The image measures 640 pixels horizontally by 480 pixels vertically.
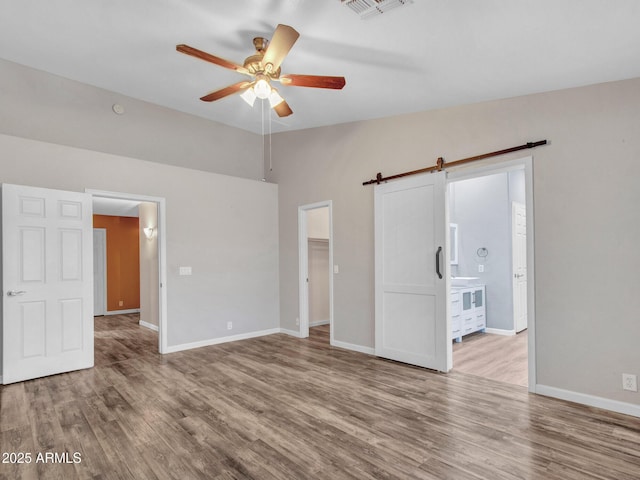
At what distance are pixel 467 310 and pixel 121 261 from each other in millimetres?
7382

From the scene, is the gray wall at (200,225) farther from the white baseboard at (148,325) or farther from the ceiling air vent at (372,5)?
the ceiling air vent at (372,5)

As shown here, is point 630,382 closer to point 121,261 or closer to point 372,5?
point 372,5

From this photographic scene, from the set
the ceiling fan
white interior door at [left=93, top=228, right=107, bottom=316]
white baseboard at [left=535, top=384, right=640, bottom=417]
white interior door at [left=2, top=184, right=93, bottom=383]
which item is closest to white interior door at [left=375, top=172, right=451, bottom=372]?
white baseboard at [left=535, top=384, right=640, bottom=417]

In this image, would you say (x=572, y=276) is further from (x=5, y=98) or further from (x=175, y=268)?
(x=5, y=98)

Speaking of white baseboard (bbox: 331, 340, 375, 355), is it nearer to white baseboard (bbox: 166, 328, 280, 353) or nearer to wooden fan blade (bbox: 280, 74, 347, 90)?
white baseboard (bbox: 166, 328, 280, 353)

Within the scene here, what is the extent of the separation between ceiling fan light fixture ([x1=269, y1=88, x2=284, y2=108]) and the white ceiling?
1.49 feet

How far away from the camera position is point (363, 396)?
3.20 metres

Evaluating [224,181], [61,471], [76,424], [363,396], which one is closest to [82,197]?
[224,181]

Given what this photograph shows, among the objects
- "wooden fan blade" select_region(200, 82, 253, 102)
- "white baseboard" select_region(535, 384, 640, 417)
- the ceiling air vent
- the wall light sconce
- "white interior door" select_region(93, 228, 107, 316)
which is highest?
the ceiling air vent

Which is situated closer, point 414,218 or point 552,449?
point 552,449

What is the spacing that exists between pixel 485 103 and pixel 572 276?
1.82 metres

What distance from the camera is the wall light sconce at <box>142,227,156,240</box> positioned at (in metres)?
6.23

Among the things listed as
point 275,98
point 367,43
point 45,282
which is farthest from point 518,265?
point 45,282

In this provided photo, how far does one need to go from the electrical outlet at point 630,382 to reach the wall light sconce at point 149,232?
640cm
